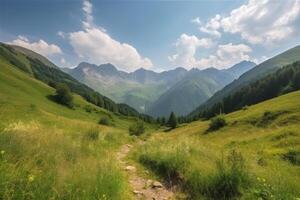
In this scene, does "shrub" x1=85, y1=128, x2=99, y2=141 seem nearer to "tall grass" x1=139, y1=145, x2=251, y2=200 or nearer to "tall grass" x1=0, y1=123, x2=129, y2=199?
"tall grass" x1=0, y1=123, x2=129, y2=199

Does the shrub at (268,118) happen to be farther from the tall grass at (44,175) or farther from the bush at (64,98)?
the bush at (64,98)

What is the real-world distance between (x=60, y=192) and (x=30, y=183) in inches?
23.3

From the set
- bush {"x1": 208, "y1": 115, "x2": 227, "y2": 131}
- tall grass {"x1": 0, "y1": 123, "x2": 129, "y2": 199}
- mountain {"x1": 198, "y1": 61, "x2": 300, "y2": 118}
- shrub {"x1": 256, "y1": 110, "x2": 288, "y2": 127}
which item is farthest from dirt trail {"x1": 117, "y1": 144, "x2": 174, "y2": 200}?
mountain {"x1": 198, "y1": 61, "x2": 300, "y2": 118}

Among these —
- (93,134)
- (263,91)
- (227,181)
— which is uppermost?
(263,91)

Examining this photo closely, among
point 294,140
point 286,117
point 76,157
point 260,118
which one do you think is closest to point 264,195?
point 76,157

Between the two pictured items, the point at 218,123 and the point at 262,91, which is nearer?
the point at 218,123

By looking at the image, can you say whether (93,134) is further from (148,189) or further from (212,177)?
(212,177)

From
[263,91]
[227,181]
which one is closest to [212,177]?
[227,181]

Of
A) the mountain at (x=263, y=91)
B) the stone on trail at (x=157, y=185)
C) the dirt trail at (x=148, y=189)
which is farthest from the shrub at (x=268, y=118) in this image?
the mountain at (x=263, y=91)

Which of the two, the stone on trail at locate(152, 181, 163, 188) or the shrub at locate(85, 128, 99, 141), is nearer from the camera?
the stone on trail at locate(152, 181, 163, 188)

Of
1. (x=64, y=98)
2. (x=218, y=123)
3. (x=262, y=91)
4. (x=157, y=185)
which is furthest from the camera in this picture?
(x=262, y=91)

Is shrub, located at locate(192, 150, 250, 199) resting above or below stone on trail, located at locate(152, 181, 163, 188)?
above

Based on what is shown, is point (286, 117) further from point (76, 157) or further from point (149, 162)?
point (76, 157)

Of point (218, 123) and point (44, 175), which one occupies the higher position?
point (218, 123)
